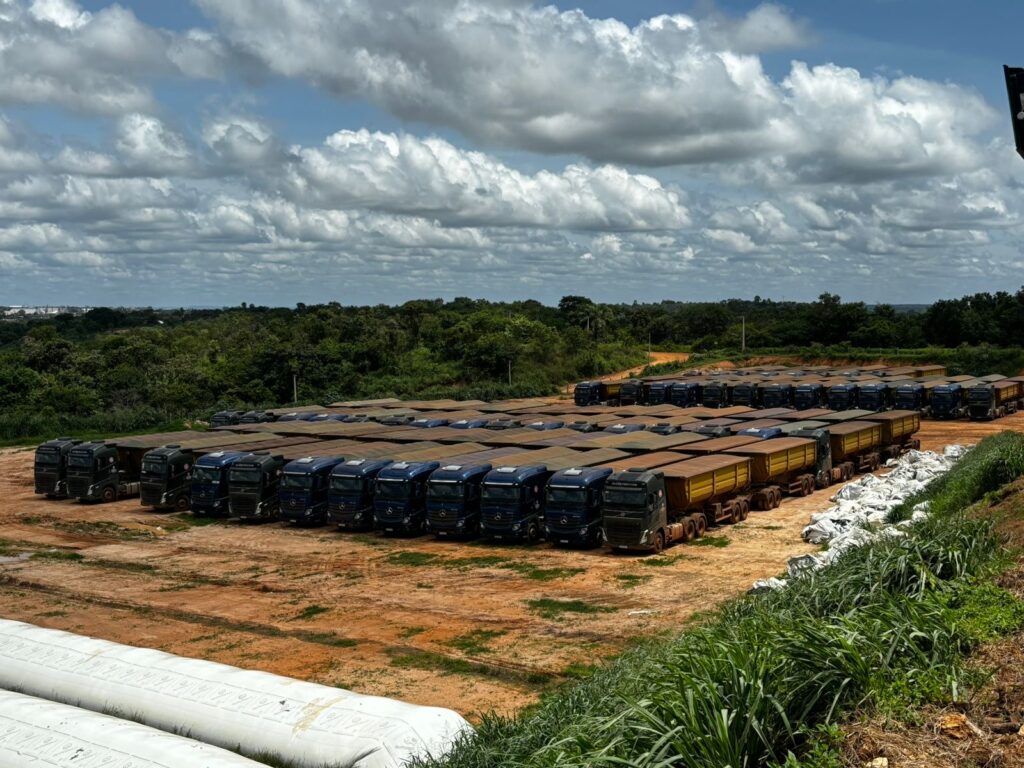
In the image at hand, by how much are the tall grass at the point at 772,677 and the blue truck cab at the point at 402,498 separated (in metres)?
18.9

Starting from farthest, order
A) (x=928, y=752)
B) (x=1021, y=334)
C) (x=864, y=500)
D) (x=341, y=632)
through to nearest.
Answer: (x=1021, y=334), (x=864, y=500), (x=341, y=632), (x=928, y=752)

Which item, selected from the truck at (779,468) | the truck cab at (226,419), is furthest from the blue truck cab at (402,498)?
the truck cab at (226,419)

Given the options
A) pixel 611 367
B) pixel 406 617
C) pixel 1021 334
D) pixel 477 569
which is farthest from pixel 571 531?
pixel 1021 334

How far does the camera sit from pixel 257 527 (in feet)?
110

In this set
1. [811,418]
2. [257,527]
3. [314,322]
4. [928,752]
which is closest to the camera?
[928,752]

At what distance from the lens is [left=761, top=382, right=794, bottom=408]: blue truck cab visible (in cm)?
5897

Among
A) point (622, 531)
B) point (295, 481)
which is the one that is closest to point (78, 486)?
point (295, 481)

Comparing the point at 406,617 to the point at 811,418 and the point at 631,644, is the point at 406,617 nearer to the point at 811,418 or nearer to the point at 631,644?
the point at 631,644

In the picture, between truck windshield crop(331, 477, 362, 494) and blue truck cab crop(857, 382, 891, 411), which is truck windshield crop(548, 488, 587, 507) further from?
blue truck cab crop(857, 382, 891, 411)

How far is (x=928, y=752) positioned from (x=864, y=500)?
22.0 m

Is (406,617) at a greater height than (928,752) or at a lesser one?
lesser

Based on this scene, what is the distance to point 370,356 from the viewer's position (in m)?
87.8

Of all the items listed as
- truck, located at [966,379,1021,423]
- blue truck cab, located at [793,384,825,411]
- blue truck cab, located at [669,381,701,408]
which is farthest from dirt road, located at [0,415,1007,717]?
truck, located at [966,379,1021,423]

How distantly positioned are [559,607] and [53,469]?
27.5 meters
